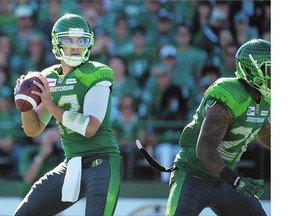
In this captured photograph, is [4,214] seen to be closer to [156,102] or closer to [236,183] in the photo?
[156,102]

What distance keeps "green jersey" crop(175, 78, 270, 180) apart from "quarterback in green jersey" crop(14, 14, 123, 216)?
0.46 meters

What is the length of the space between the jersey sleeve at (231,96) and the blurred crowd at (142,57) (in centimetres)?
368

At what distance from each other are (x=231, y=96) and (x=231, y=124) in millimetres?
215

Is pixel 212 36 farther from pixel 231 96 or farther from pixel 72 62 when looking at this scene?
pixel 231 96

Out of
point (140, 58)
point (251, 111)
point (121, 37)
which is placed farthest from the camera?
point (121, 37)

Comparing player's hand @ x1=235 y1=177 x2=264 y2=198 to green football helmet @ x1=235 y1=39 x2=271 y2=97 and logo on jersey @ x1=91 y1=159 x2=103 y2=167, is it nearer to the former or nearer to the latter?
green football helmet @ x1=235 y1=39 x2=271 y2=97

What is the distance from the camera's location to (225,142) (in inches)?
205

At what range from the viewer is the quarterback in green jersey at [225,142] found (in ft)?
16.3

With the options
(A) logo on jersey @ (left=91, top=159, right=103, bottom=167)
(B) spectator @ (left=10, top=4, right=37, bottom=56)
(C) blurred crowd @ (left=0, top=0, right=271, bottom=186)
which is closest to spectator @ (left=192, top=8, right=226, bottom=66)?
(C) blurred crowd @ (left=0, top=0, right=271, bottom=186)

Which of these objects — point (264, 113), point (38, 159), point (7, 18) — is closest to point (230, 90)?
point (264, 113)

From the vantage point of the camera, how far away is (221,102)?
4.97 meters

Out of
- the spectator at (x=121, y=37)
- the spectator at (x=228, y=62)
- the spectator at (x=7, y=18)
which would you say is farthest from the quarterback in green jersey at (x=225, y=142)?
the spectator at (x=7, y=18)

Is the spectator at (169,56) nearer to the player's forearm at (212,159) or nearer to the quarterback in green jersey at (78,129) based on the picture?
the quarterback in green jersey at (78,129)

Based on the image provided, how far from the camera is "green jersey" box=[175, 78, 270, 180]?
5008 millimetres
